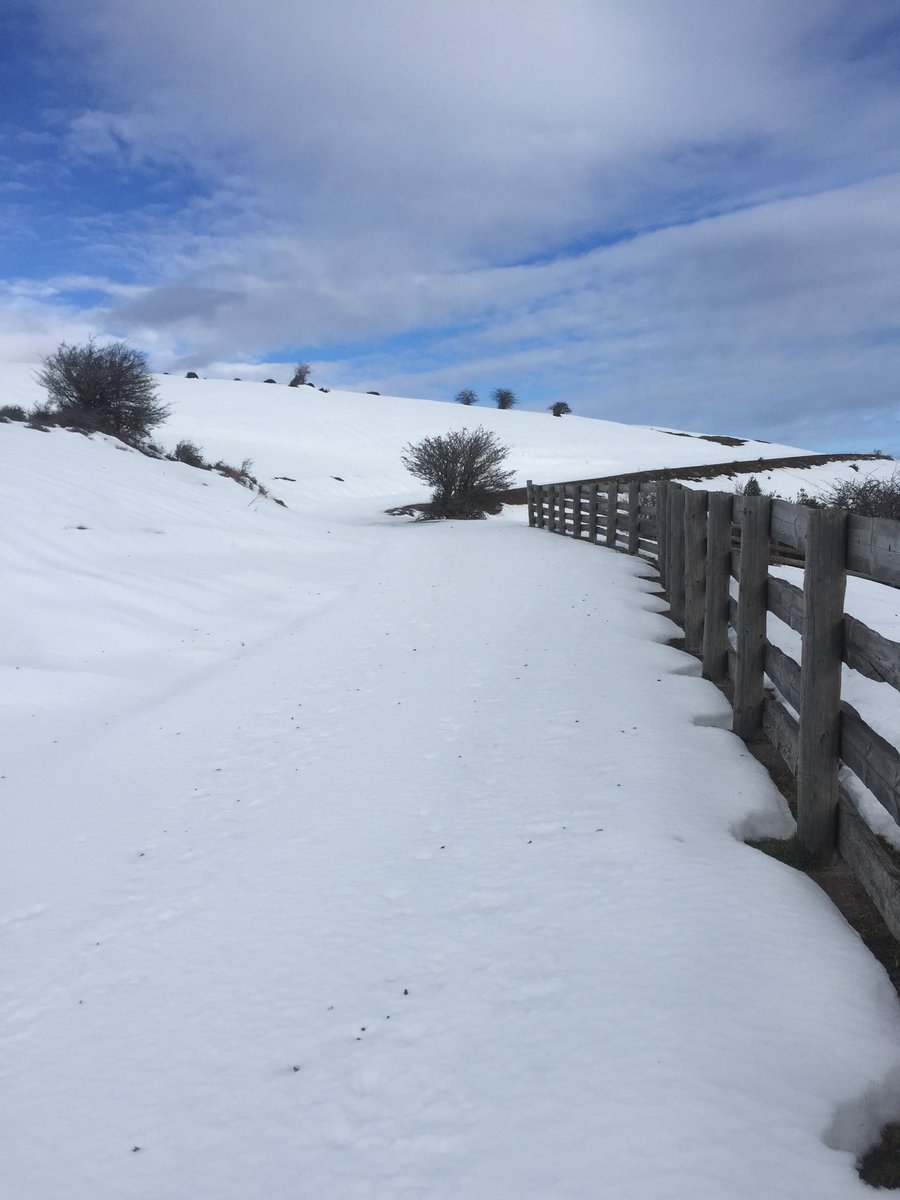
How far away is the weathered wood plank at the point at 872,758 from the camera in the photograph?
9.73 ft

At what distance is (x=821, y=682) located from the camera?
11.7 ft

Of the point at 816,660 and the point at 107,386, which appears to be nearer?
the point at 816,660

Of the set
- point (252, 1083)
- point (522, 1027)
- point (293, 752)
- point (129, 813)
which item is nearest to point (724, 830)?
point (522, 1027)

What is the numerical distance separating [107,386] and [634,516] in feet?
49.8

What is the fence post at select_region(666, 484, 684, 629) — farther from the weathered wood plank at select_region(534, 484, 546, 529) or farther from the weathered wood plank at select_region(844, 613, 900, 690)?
the weathered wood plank at select_region(534, 484, 546, 529)

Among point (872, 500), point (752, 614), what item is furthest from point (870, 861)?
point (872, 500)

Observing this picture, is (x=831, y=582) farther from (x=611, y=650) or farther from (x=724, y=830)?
(x=611, y=650)

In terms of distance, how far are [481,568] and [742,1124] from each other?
11112 millimetres

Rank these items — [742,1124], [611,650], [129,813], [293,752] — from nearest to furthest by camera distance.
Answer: [742,1124], [129,813], [293,752], [611,650]

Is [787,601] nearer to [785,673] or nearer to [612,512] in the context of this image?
[785,673]

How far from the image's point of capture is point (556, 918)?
10.3ft

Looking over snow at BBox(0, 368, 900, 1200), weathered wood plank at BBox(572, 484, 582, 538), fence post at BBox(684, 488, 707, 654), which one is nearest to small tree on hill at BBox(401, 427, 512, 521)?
weathered wood plank at BBox(572, 484, 582, 538)

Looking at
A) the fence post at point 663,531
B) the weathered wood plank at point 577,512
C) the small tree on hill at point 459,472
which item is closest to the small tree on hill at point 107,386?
the small tree on hill at point 459,472

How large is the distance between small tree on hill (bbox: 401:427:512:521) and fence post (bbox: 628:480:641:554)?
9.93 metres
